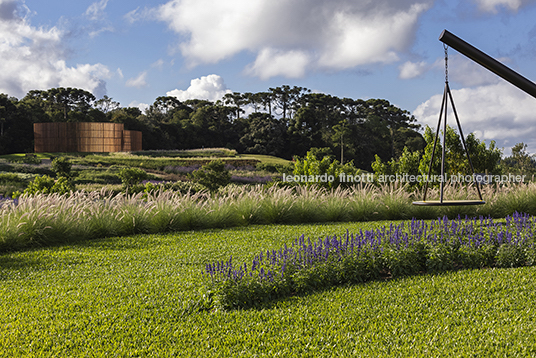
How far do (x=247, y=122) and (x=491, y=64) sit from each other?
119ft

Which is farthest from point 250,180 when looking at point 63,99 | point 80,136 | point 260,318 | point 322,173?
point 63,99

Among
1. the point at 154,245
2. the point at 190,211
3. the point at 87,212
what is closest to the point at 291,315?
the point at 154,245

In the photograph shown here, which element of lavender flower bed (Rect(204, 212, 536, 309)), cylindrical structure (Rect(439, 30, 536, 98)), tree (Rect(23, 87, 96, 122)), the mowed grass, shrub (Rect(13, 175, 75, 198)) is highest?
tree (Rect(23, 87, 96, 122))

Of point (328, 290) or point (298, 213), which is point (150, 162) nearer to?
point (298, 213)

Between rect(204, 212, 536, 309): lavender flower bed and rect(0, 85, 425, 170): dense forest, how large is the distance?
1185 inches

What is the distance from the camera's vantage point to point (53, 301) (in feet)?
10.8

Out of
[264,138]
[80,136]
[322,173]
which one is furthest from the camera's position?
[264,138]

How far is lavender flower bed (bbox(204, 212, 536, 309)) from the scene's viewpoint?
3.17m

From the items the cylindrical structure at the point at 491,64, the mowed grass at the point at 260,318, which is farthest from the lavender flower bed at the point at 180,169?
the cylindrical structure at the point at 491,64

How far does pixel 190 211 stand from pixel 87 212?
5.49 ft

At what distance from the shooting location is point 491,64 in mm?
3254

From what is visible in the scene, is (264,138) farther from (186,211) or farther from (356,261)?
(356,261)

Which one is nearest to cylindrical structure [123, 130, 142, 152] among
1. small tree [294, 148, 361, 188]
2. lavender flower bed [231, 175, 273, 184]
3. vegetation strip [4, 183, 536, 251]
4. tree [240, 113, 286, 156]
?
tree [240, 113, 286, 156]

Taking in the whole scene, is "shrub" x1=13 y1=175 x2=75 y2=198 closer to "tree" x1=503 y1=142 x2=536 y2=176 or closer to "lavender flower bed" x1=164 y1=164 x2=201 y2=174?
"lavender flower bed" x1=164 y1=164 x2=201 y2=174
